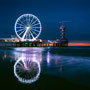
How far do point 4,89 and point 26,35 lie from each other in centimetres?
7514

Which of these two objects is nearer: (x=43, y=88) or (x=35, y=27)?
(x=43, y=88)

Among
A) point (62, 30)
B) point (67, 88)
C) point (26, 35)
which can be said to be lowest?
point (67, 88)

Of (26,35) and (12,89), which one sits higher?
(26,35)

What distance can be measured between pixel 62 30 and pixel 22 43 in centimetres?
6043

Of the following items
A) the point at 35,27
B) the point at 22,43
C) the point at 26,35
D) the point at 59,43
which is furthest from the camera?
the point at 59,43

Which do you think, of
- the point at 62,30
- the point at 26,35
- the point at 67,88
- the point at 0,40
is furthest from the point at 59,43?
the point at 67,88

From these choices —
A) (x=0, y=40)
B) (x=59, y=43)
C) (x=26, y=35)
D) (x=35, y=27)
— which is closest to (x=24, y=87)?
(x=35, y=27)

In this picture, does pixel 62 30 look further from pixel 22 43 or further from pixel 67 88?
pixel 67 88

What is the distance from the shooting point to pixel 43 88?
5.41 metres

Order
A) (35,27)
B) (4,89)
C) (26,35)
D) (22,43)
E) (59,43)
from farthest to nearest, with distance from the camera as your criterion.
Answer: (59,43)
(22,43)
(26,35)
(35,27)
(4,89)

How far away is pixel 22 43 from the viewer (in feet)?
398

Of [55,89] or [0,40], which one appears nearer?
[55,89]

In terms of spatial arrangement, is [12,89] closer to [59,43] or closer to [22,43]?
[22,43]

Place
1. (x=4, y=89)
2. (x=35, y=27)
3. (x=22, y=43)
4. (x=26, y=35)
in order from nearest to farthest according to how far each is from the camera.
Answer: (x=4, y=89)
(x=35, y=27)
(x=26, y=35)
(x=22, y=43)
